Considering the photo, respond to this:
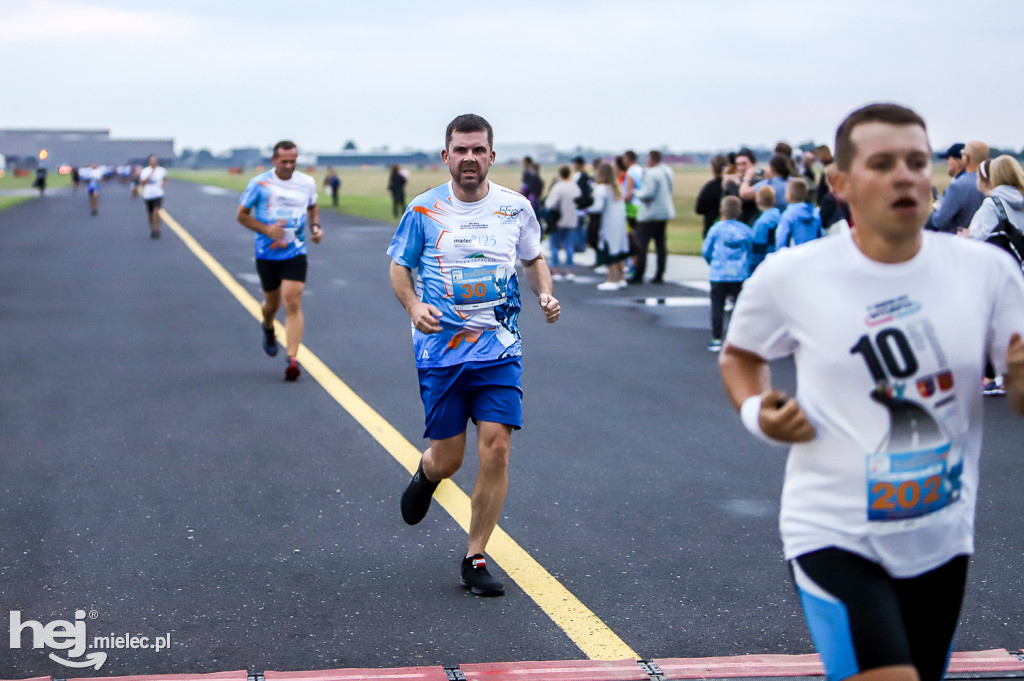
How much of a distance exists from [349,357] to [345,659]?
7.30 metres

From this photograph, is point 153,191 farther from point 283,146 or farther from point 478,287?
point 478,287

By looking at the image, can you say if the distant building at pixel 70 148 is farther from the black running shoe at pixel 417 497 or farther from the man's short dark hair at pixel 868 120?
the man's short dark hair at pixel 868 120

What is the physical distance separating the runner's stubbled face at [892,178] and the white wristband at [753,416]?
484mm

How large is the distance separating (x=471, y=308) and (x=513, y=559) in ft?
4.07

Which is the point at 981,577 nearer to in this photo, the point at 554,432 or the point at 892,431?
the point at 892,431

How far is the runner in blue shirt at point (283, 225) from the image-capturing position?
32.3 feet

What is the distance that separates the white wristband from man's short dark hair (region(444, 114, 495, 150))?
243 centimetres

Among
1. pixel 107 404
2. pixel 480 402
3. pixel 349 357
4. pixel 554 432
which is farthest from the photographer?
pixel 349 357

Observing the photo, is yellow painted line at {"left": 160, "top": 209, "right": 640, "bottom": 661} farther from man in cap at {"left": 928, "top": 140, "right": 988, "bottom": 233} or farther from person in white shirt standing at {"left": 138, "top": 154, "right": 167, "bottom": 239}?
person in white shirt standing at {"left": 138, "top": 154, "right": 167, "bottom": 239}

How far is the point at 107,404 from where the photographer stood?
921cm

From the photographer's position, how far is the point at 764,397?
8.93ft

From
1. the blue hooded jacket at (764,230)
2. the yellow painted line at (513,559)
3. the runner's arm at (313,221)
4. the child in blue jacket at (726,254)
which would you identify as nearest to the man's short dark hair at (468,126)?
the yellow painted line at (513,559)

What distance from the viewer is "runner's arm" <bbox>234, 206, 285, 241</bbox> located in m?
9.74

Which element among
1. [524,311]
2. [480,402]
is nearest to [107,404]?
[480,402]
